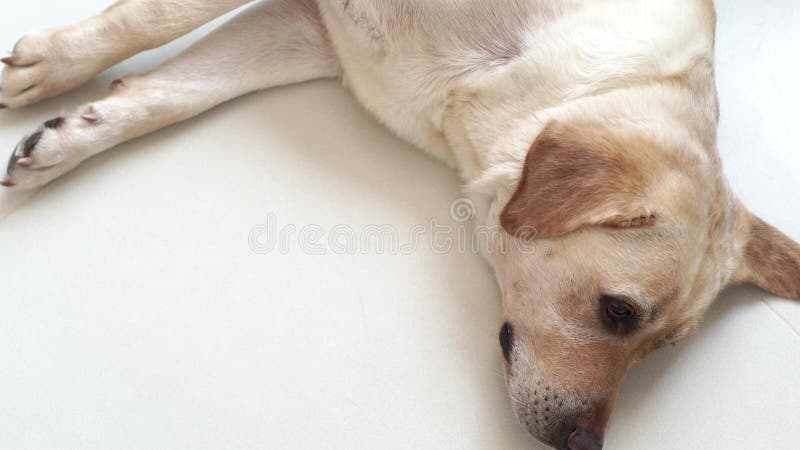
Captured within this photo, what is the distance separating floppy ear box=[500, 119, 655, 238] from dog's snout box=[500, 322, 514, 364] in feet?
0.75

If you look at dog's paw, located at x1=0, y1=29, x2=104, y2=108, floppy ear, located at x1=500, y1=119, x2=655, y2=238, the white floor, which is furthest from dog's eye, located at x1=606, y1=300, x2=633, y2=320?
dog's paw, located at x1=0, y1=29, x2=104, y2=108

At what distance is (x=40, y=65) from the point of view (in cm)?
167

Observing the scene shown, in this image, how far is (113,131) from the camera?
66.2 inches

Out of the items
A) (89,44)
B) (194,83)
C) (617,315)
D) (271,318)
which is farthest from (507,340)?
(89,44)

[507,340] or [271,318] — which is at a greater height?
[271,318]

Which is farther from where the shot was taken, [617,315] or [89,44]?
[89,44]

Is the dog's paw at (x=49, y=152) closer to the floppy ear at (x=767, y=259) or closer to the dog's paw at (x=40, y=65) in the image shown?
the dog's paw at (x=40, y=65)

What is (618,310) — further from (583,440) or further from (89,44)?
(89,44)

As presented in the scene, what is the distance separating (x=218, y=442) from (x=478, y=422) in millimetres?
553

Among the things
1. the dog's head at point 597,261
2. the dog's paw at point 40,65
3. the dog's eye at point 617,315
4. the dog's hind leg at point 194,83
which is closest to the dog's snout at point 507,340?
the dog's head at point 597,261

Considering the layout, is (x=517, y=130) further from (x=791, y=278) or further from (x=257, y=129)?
(x=791, y=278)

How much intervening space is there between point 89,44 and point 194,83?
26cm

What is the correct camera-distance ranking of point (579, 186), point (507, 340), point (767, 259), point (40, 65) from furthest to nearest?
point (767, 259) → point (40, 65) → point (507, 340) → point (579, 186)

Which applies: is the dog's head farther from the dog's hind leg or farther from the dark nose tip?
the dog's hind leg
